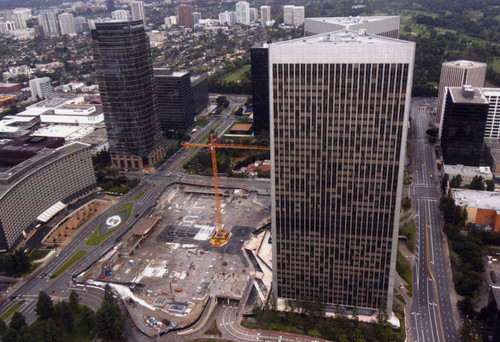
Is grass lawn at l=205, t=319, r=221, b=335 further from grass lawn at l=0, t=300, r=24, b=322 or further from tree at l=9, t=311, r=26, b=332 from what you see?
grass lawn at l=0, t=300, r=24, b=322

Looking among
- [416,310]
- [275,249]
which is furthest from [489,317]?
[275,249]

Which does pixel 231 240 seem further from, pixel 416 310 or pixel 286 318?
pixel 416 310

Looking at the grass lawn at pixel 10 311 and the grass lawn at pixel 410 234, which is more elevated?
the grass lawn at pixel 410 234

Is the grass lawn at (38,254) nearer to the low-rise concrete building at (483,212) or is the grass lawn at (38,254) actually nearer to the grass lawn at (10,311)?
the grass lawn at (10,311)

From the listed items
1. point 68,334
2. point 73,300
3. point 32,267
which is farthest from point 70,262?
point 68,334

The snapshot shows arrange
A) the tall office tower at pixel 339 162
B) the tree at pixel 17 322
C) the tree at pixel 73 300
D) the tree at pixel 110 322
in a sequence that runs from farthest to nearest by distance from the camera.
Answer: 1. the tree at pixel 73 300
2. the tree at pixel 17 322
3. the tree at pixel 110 322
4. the tall office tower at pixel 339 162

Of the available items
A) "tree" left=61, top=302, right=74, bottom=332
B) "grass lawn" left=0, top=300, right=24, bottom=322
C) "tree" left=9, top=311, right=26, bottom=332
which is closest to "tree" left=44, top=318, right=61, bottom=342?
"tree" left=61, top=302, right=74, bottom=332

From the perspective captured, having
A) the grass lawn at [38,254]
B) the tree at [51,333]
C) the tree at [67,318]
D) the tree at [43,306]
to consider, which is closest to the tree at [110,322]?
the tree at [67,318]
